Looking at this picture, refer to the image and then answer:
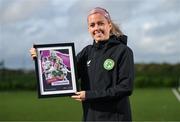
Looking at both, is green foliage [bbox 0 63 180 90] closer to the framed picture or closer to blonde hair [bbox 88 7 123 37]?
the framed picture

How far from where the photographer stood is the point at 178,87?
1660 inches

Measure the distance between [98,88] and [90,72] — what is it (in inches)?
5.7

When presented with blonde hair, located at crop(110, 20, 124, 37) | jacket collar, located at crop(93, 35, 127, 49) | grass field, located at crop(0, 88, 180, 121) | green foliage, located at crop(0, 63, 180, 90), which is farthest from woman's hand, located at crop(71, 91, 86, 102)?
green foliage, located at crop(0, 63, 180, 90)

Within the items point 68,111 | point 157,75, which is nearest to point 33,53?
point 68,111

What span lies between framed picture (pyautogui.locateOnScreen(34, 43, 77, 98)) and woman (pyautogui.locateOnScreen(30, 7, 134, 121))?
16 cm

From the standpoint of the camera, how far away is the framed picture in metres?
4.23

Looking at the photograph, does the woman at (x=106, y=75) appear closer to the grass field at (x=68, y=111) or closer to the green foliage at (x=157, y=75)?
the grass field at (x=68, y=111)

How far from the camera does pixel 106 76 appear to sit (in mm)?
4016

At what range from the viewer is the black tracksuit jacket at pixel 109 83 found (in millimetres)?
3963

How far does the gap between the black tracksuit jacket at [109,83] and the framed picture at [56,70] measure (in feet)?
0.50

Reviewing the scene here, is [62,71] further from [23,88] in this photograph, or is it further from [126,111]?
[23,88]

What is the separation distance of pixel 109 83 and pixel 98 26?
42cm

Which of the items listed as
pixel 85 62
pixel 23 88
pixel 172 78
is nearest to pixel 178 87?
pixel 172 78

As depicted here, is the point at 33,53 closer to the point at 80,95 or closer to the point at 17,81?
the point at 80,95
